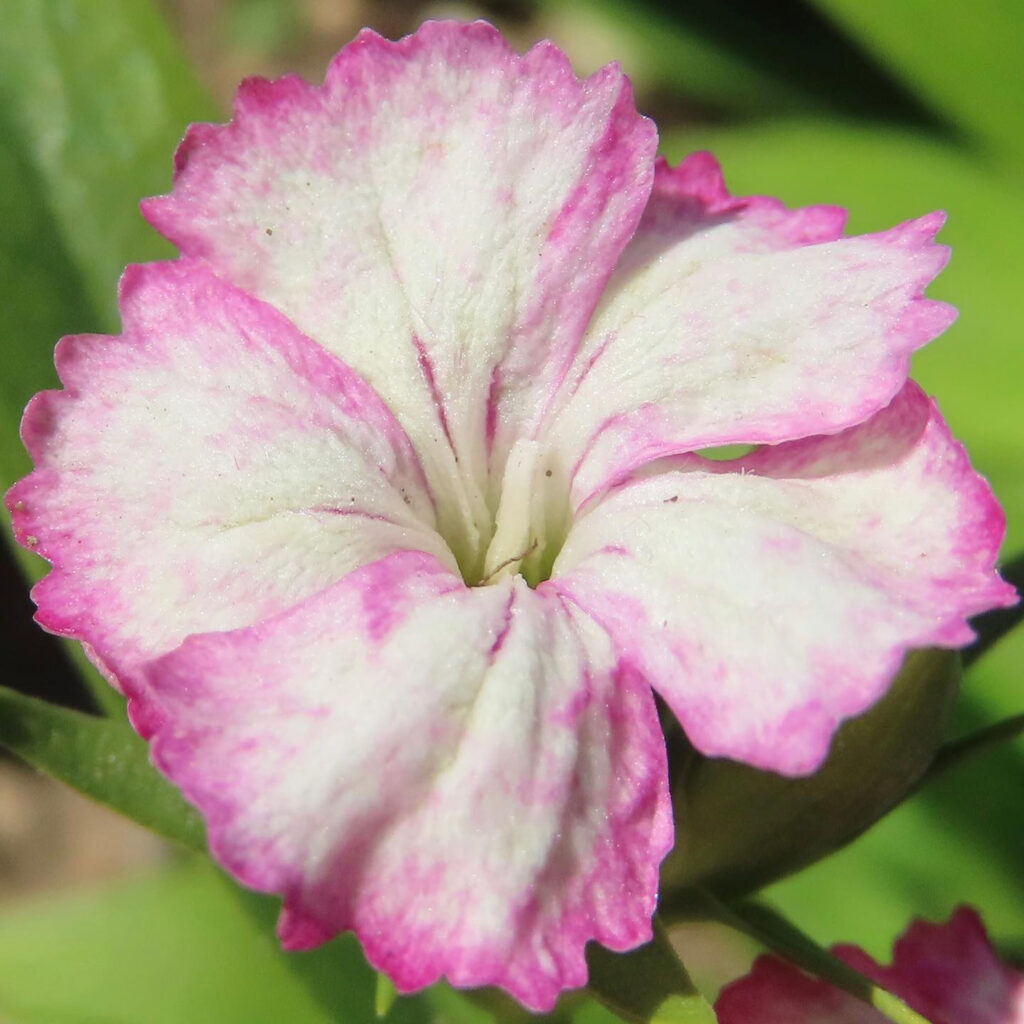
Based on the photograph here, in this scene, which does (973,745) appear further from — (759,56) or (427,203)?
(759,56)

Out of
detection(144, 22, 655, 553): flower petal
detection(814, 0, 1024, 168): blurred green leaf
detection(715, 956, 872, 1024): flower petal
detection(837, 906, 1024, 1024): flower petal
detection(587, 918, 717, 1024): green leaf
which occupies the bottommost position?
detection(837, 906, 1024, 1024): flower petal

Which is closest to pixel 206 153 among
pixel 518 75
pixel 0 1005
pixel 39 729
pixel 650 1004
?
pixel 518 75

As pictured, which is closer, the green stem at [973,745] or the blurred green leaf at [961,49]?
the green stem at [973,745]

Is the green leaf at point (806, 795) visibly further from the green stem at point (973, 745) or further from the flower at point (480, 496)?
the flower at point (480, 496)

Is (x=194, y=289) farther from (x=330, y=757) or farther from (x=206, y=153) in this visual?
(x=330, y=757)

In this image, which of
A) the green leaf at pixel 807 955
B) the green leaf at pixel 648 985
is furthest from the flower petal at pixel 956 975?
the green leaf at pixel 648 985

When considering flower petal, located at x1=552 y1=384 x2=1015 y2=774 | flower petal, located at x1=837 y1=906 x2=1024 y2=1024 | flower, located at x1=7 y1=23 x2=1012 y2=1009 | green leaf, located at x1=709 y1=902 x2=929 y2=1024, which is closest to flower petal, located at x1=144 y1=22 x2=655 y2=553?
flower, located at x1=7 y1=23 x2=1012 y2=1009

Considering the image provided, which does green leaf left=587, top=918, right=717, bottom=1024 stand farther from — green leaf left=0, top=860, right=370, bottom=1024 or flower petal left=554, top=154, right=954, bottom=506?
green leaf left=0, top=860, right=370, bottom=1024
